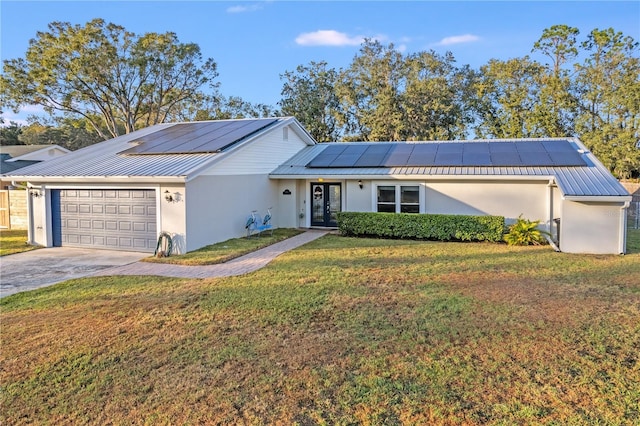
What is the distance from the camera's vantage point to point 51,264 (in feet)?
33.3

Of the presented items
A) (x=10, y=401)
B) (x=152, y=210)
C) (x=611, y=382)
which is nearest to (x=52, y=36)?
(x=152, y=210)

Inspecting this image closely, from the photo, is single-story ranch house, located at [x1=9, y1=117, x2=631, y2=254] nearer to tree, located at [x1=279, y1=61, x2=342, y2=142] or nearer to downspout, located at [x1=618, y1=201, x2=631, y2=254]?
downspout, located at [x1=618, y1=201, x2=631, y2=254]

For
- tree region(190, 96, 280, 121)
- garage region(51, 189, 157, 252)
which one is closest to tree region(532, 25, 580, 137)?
tree region(190, 96, 280, 121)

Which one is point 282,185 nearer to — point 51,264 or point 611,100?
point 51,264

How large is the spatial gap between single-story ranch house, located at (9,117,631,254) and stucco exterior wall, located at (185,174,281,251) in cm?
4

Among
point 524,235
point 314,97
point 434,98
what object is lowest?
point 524,235

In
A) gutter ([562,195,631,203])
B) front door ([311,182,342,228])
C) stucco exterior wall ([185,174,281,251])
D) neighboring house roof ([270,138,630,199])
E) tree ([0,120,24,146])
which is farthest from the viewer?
tree ([0,120,24,146])

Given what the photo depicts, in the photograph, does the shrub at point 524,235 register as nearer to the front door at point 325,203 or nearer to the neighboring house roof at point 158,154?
the front door at point 325,203

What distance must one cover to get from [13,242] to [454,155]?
15565 millimetres

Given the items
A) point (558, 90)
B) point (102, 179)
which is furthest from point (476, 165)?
point (558, 90)

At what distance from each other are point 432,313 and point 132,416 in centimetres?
417

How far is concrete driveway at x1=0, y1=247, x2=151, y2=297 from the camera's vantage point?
839 cm

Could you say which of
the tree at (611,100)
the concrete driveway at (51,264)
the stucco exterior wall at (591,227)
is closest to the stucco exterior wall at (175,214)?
the concrete driveway at (51,264)

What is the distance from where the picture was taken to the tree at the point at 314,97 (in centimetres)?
2991
